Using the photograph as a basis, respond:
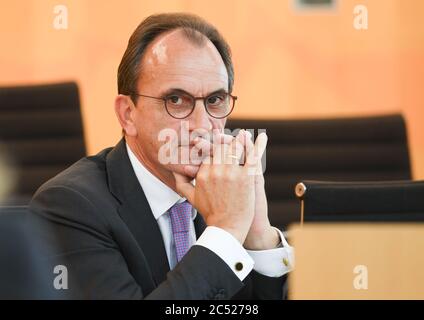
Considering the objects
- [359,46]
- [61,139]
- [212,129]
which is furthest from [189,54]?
[359,46]

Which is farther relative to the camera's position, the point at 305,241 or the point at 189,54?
the point at 189,54

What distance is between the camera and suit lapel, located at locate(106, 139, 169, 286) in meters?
1.27

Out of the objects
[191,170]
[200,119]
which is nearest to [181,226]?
[191,170]

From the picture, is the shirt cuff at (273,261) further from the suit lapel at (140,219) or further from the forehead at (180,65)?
the forehead at (180,65)

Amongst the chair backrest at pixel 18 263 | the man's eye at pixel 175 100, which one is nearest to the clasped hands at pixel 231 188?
the man's eye at pixel 175 100

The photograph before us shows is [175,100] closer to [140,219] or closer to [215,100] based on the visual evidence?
[215,100]

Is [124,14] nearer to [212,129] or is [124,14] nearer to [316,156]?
[316,156]

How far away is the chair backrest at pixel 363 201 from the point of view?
108 centimetres

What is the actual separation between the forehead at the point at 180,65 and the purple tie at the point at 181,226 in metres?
0.26

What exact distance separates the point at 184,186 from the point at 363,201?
14.8 inches

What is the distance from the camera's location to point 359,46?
3350 mm

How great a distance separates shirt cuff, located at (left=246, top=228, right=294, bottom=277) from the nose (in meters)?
0.28
